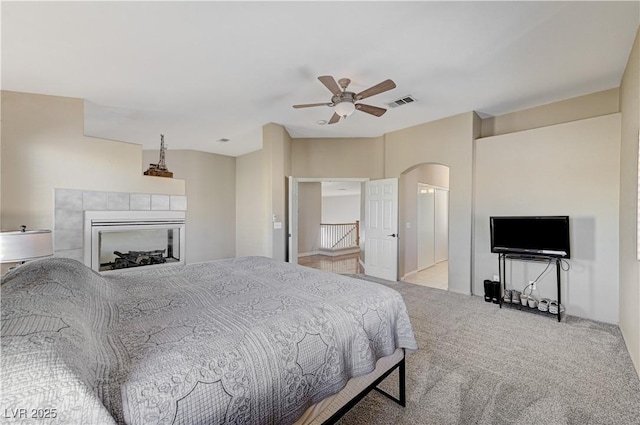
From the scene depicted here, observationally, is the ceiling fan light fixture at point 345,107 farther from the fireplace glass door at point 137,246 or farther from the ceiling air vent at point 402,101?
the fireplace glass door at point 137,246

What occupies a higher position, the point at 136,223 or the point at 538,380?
the point at 136,223

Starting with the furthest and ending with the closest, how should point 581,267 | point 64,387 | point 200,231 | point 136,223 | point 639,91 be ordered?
point 200,231 → point 136,223 → point 581,267 → point 639,91 → point 64,387

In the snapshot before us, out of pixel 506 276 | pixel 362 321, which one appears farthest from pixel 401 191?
pixel 362 321

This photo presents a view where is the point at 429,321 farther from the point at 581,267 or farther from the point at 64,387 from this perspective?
the point at 64,387

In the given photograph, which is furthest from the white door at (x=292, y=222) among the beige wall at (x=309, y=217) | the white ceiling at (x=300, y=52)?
the beige wall at (x=309, y=217)

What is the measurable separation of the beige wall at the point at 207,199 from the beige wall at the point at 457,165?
482cm

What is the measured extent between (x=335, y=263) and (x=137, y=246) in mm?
4602

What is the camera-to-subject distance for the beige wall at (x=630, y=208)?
2.43 m

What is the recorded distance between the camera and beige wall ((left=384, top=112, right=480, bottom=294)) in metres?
4.50

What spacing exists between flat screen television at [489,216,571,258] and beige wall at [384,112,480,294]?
0.52 meters

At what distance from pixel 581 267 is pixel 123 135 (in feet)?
25.5

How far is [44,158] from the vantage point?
3328mm

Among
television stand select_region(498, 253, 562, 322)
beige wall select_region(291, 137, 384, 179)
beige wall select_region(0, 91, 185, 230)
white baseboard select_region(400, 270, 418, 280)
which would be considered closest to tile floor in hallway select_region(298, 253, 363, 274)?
white baseboard select_region(400, 270, 418, 280)

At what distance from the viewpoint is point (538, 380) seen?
2191 millimetres
